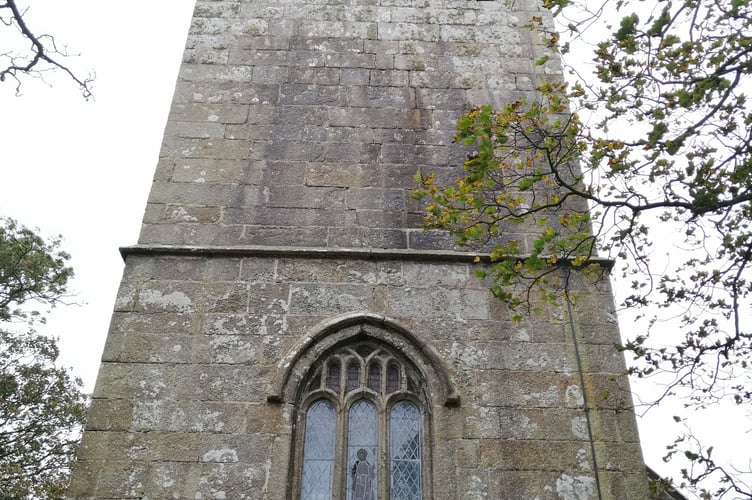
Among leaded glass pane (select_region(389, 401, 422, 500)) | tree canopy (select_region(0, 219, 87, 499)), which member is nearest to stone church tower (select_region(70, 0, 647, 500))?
leaded glass pane (select_region(389, 401, 422, 500))

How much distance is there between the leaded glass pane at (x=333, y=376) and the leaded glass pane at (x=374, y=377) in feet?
0.80

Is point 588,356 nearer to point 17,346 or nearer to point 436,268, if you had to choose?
point 436,268

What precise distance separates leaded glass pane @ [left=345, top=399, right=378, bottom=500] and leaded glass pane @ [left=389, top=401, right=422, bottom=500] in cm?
13

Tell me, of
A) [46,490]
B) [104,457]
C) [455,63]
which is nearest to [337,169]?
[455,63]

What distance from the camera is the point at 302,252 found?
226 inches

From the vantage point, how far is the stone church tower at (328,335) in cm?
477

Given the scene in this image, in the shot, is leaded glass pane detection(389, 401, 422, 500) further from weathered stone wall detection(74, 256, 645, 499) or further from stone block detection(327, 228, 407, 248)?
stone block detection(327, 228, 407, 248)

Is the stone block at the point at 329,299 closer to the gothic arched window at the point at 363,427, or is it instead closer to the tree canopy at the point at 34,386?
the gothic arched window at the point at 363,427

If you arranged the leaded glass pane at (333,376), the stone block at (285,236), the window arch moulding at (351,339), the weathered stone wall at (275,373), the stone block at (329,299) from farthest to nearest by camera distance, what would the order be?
the stone block at (285,236) < the stone block at (329,299) < the leaded glass pane at (333,376) < the window arch moulding at (351,339) < the weathered stone wall at (275,373)

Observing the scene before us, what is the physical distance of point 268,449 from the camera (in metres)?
4.79

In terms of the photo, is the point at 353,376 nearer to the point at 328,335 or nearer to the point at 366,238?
the point at 328,335

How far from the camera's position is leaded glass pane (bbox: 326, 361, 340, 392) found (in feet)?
17.0

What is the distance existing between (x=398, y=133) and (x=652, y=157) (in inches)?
111

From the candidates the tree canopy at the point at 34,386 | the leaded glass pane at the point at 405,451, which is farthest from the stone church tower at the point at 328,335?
the tree canopy at the point at 34,386
